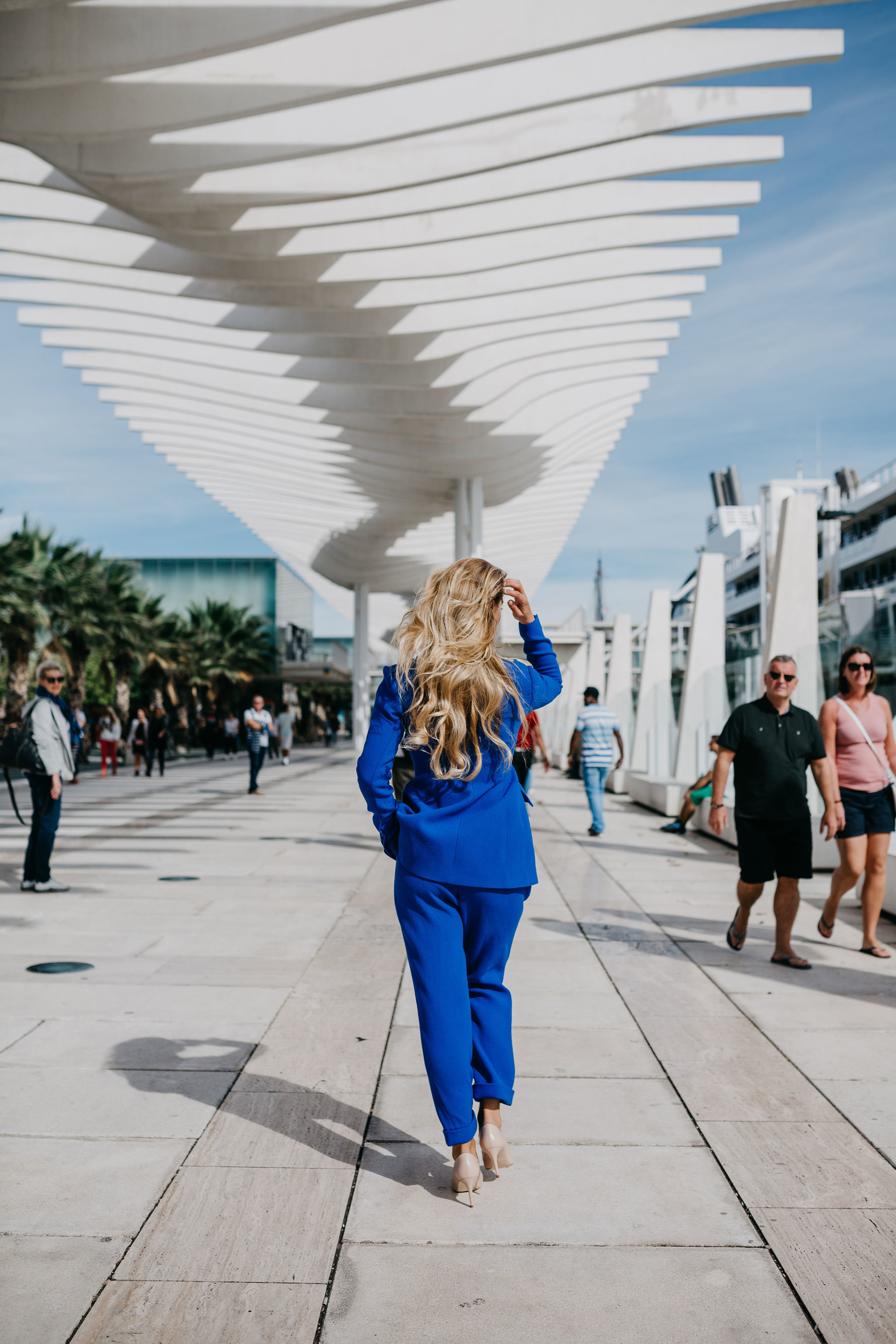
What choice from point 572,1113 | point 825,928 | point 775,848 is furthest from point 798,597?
point 572,1113

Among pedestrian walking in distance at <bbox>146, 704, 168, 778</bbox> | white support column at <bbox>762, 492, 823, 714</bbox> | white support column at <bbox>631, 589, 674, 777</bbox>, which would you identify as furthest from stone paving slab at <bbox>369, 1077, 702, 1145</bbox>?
pedestrian walking in distance at <bbox>146, 704, 168, 778</bbox>

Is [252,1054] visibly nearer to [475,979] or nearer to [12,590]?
[475,979]

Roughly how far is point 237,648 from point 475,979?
5382cm

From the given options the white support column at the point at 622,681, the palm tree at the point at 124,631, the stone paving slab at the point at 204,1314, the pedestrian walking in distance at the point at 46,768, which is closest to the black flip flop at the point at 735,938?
the stone paving slab at the point at 204,1314

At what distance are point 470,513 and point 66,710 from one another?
15.7 m

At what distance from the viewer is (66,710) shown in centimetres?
899

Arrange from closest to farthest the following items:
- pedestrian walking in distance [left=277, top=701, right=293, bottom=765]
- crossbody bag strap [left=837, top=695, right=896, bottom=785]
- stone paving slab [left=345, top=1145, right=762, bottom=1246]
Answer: stone paving slab [left=345, top=1145, right=762, bottom=1246]
crossbody bag strap [left=837, top=695, right=896, bottom=785]
pedestrian walking in distance [left=277, top=701, right=293, bottom=765]

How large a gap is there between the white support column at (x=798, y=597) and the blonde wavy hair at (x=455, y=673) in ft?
27.9

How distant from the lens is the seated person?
42.6 ft

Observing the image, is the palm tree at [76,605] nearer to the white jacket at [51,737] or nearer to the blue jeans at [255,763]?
the blue jeans at [255,763]

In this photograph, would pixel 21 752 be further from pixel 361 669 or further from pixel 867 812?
pixel 361 669

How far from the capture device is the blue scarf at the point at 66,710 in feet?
28.5

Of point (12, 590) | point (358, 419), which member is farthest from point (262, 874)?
point (12, 590)

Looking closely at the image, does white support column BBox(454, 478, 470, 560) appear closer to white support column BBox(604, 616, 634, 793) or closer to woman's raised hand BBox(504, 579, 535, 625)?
white support column BBox(604, 616, 634, 793)
